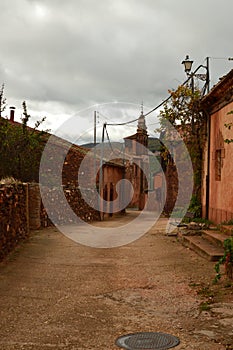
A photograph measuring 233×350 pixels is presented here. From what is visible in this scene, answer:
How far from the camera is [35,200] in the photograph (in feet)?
48.3

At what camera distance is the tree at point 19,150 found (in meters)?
16.2

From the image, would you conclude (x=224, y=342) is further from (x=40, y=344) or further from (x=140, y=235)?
(x=140, y=235)

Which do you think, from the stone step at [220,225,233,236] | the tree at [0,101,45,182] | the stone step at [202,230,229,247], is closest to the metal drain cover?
the stone step at [202,230,229,247]

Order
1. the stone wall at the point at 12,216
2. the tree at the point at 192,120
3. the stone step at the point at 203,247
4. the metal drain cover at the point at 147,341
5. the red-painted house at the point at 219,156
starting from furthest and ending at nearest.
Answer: the tree at the point at 192,120 → the red-painted house at the point at 219,156 → the stone wall at the point at 12,216 → the stone step at the point at 203,247 → the metal drain cover at the point at 147,341

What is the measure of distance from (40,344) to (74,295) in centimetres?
200

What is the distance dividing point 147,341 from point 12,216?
6516 millimetres

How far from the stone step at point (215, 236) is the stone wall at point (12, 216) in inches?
181

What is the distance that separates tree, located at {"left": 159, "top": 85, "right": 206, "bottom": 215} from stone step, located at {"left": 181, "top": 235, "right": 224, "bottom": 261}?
3936 mm

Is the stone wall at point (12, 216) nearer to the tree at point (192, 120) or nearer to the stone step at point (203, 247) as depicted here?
the stone step at point (203, 247)

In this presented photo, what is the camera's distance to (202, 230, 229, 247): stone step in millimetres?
9515

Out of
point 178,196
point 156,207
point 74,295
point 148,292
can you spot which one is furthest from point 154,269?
point 156,207

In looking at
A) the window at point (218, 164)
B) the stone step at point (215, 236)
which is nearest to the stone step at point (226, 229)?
the stone step at point (215, 236)

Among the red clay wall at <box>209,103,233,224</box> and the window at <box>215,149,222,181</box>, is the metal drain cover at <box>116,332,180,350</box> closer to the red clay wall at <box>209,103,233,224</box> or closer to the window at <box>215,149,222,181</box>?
the red clay wall at <box>209,103,233,224</box>

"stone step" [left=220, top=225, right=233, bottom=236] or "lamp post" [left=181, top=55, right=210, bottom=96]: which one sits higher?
"lamp post" [left=181, top=55, right=210, bottom=96]
